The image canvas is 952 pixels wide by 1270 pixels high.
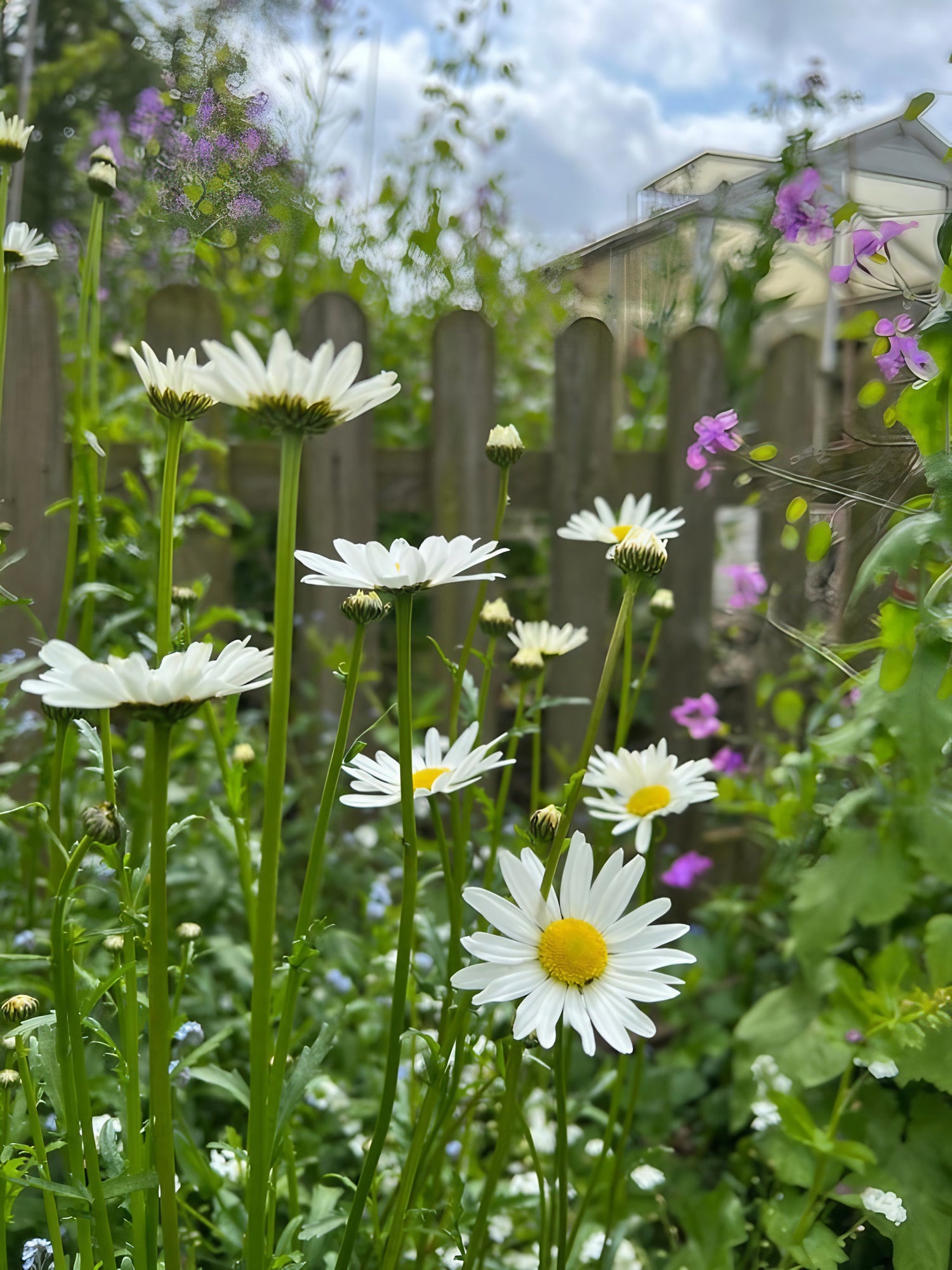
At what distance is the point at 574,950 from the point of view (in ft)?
1.93

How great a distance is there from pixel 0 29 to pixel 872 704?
43.2 inches

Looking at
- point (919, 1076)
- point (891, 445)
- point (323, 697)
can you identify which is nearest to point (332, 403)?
point (891, 445)

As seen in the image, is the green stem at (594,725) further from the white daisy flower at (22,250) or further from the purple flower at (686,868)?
the purple flower at (686,868)

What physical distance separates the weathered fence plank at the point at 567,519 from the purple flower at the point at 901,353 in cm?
101

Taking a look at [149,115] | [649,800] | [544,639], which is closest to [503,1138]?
[649,800]

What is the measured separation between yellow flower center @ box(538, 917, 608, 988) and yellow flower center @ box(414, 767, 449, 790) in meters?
0.14

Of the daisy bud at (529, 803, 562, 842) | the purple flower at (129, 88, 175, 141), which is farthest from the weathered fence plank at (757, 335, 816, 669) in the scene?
the daisy bud at (529, 803, 562, 842)

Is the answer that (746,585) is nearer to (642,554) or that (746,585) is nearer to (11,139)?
(642,554)

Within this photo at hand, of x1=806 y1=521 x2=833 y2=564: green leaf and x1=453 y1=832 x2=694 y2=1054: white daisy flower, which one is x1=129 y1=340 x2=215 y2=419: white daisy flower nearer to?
x1=453 y1=832 x2=694 y2=1054: white daisy flower

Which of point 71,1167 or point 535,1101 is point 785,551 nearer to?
point 535,1101

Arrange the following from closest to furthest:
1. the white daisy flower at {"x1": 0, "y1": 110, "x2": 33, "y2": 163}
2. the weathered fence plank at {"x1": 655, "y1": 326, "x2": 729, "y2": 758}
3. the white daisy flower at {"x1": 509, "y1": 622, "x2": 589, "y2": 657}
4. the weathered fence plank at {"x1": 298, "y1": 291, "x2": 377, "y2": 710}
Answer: the white daisy flower at {"x1": 0, "y1": 110, "x2": 33, "y2": 163}, the white daisy flower at {"x1": 509, "y1": 622, "x2": 589, "y2": 657}, the weathered fence plank at {"x1": 298, "y1": 291, "x2": 377, "y2": 710}, the weathered fence plank at {"x1": 655, "y1": 326, "x2": 729, "y2": 758}

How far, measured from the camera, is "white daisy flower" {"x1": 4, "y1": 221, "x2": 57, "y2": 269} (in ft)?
2.64

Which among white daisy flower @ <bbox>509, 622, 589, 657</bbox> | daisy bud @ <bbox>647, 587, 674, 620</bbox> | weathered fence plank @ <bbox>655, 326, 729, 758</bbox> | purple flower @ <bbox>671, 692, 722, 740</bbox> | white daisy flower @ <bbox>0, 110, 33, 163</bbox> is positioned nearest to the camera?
white daisy flower @ <bbox>0, 110, 33, 163</bbox>

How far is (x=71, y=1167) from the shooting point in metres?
0.58
